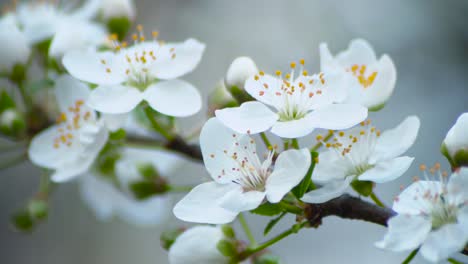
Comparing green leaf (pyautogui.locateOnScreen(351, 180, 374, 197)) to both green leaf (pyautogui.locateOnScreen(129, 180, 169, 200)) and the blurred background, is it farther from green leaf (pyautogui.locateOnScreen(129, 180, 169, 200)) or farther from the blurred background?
the blurred background

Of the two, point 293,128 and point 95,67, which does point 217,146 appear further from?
point 95,67

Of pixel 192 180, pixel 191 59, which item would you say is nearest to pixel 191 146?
pixel 191 59

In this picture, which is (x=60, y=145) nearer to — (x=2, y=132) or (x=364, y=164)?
(x=2, y=132)

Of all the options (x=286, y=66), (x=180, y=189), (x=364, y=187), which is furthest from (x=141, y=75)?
(x=286, y=66)

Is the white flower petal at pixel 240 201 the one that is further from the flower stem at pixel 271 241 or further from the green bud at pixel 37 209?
the green bud at pixel 37 209

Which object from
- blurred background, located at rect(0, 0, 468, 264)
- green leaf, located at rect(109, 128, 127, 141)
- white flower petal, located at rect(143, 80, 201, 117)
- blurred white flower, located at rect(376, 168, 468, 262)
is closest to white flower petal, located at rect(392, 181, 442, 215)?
blurred white flower, located at rect(376, 168, 468, 262)

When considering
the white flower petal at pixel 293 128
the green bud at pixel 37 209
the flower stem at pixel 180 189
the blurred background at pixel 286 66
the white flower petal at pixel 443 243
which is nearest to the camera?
the white flower petal at pixel 443 243

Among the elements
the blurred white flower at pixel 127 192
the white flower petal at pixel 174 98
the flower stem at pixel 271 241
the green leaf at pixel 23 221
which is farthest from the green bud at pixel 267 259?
the green leaf at pixel 23 221
